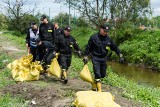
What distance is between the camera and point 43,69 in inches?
476

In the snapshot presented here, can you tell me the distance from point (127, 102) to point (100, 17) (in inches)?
1044

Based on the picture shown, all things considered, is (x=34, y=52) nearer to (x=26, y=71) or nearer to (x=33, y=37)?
(x=33, y=37)

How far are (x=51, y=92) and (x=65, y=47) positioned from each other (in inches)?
77.9

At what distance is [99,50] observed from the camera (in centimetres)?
964

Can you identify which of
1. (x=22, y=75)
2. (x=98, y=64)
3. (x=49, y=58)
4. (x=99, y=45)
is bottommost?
(x=22, y=75)

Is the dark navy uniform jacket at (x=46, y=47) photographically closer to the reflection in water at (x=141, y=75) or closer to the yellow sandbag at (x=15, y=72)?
the yellow sandbag at (x=15, y=72)

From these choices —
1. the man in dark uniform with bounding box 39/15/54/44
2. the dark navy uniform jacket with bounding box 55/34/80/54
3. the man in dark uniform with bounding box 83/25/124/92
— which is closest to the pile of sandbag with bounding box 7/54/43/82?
the man in dark uniform with bounding box 39/15/54/44

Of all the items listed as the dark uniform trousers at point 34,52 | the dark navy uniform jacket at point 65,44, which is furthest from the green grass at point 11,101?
the dark uniform trousers at point 34,52

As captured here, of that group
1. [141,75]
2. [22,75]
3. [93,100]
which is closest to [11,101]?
[93,100]

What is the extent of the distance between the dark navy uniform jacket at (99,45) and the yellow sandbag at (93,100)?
6.57ft

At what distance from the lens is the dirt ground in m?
8.63

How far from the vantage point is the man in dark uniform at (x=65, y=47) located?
35.5ft

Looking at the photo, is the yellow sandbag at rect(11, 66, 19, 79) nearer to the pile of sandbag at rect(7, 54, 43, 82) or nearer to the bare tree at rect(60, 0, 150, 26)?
the pile of sandbag at rect(7, 54, 43, 82)

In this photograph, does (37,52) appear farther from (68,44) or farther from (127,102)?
(127,102)
